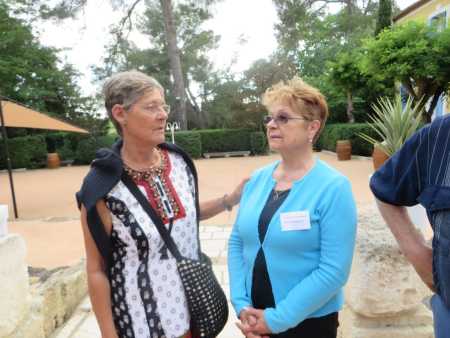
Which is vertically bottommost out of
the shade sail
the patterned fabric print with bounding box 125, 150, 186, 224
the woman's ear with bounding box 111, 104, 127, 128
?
the patterned fabric print with bounding box 125, 150, 186, 224

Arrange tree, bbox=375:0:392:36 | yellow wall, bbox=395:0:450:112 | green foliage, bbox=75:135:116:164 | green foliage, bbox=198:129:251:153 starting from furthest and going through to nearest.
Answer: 1. green foliage, bbox=198:129:251:153
2. green foliage, bbox=75:135:116:164
3. tree, bbox=375:0:392:36
4. yellow wall, bbox=395:0:450:112

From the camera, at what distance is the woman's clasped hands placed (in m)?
1.43

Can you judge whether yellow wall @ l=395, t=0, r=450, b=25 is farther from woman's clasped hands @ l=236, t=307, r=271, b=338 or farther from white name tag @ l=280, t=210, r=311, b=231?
woman's clasped hands @ l=236, t=307, r=271, b=338

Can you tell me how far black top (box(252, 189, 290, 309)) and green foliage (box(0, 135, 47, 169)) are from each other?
19413mm

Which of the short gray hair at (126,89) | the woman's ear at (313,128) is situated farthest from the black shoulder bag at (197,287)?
the woman's ear at (313,128)

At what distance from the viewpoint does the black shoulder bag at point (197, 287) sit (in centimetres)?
132

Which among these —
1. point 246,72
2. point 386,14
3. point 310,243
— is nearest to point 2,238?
point 310,243

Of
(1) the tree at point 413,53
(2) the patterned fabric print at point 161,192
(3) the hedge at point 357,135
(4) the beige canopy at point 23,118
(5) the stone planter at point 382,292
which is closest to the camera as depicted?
(2) the patterned fabric print at point 161,192

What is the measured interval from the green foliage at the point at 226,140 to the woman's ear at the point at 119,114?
1842cm

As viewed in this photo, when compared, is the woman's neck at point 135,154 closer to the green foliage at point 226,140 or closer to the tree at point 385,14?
the tree at point 385,14

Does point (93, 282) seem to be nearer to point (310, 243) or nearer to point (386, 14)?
point (310, 243)

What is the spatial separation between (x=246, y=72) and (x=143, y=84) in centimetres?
2353

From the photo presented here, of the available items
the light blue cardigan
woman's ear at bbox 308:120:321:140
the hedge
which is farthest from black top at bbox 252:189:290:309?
the hedge

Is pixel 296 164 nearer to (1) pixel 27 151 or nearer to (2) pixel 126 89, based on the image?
(2) pixel 126 89
